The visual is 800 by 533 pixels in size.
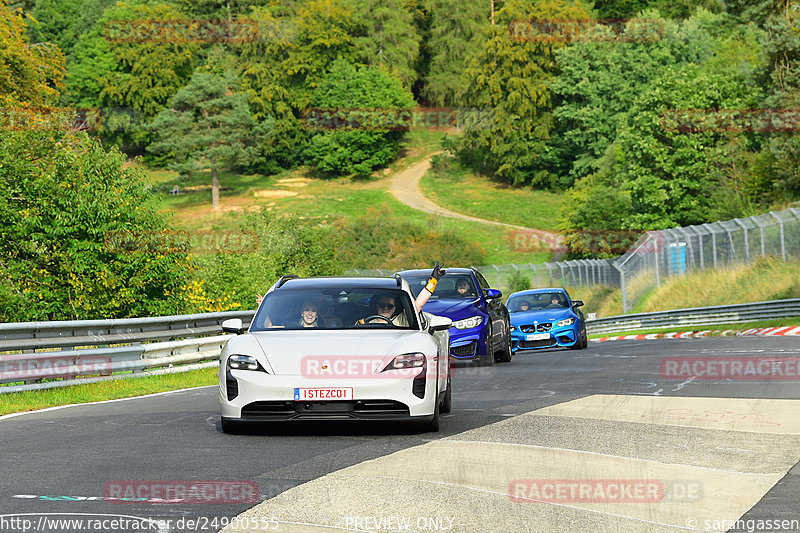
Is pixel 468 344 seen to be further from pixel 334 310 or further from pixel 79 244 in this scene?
pixel 79 244

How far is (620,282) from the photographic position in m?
49.5

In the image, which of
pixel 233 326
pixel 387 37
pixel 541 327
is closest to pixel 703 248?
pixel 541 327

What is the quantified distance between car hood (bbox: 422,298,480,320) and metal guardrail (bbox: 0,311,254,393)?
342cm

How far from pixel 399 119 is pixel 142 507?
369ft

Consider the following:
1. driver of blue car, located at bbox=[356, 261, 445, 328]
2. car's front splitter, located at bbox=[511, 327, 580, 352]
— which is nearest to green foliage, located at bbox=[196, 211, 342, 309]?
car's front splitter, located at bbox=[511, 327, 580, 352]

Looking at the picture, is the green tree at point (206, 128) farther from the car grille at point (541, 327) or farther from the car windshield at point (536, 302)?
the car grille at point (541, 327)

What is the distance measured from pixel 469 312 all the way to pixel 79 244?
11.0 metres

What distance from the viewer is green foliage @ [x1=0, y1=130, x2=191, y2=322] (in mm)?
25906

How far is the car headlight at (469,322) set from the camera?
18.5m

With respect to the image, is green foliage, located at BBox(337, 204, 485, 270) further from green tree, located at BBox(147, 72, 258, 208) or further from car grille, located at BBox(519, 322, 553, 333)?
car grille, located at BBox(519, 322, 553, 333)

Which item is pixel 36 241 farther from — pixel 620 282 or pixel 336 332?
pixel 620 282

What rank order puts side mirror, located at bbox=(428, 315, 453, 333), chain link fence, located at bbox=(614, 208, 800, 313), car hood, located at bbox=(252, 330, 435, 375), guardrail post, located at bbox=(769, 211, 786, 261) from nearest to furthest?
1. car hood, located at bbox=(252, 330, 435, 375)
2. side mirror, located at bbox=(428, 315, 453, 333)
3. guardrail post, located at bbox=(769, 211, 786, 261)
4. chain link fence, located at bbox=(614, 208, 800, 313)

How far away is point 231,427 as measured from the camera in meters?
10.2

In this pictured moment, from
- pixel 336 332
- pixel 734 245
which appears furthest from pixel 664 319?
pixel 336 332
